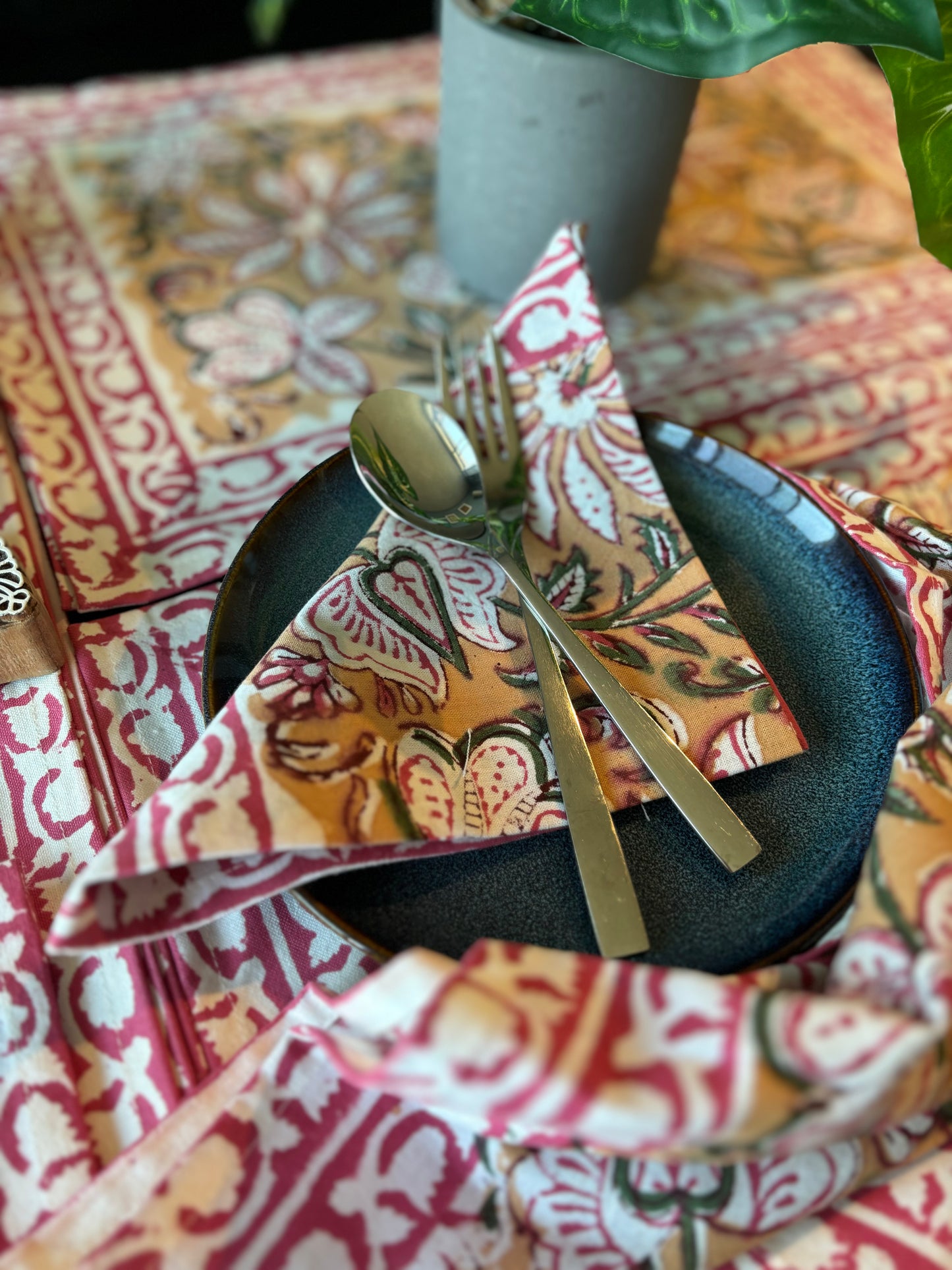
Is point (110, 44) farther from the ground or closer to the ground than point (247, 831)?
farther from the ground

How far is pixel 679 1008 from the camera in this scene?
0.66 ft

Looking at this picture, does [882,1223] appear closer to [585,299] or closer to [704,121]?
[585,299]

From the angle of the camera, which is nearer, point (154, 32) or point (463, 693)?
point (463, 693)

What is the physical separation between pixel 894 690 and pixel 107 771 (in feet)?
0.84

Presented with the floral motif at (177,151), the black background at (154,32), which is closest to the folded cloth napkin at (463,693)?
the floral motif at (177,151)

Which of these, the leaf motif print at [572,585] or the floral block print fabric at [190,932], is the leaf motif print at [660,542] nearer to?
the leaf motif print at [572,585]

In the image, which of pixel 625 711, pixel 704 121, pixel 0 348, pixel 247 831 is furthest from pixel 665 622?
pixel 704 121

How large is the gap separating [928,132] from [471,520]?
0.21 m

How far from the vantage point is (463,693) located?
292 mm

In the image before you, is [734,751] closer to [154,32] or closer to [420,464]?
[420,464]

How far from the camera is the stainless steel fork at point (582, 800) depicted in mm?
244

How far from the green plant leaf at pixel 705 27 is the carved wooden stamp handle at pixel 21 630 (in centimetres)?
25

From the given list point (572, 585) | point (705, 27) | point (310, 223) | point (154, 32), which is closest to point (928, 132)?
point (705, 27)

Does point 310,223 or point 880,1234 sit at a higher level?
point 310,223
